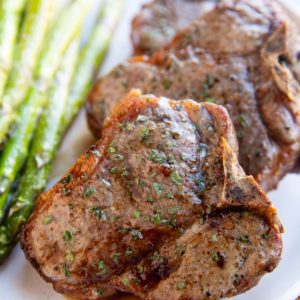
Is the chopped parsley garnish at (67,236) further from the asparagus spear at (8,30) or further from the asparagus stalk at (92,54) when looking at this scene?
the asparagus spear at (8,30)

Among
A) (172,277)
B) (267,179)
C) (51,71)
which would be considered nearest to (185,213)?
(172,277)

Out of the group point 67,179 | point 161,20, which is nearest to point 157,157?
point 67,179

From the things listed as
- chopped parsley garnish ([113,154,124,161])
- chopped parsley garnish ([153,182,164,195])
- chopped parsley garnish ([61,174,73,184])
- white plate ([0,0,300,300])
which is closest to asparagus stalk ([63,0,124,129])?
white plate ([0,0,300,300])

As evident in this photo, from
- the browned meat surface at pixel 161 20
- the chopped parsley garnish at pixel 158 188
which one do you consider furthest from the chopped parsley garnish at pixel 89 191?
the browned meat surface at pixel 161 20

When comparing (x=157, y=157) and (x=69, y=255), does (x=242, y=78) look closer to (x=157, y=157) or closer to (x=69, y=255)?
(x=157, y=157)

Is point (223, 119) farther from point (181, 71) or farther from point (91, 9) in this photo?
point (91, 9)

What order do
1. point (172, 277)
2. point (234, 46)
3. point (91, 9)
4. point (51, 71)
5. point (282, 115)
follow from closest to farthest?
point (172, 277)
point (282, 115)
point (234, 46)
point (51, 71)
point (91, 9)
